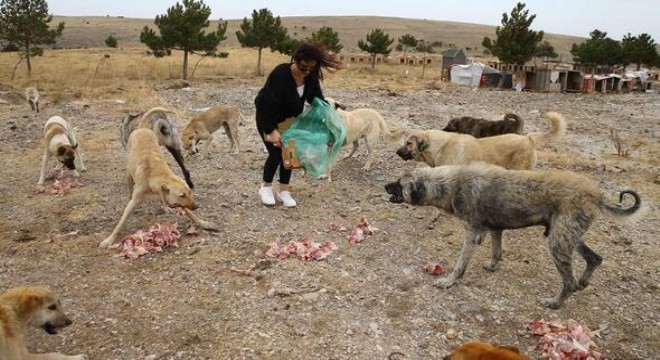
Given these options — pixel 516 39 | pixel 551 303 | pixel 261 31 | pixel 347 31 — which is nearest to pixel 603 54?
pixel 516 39

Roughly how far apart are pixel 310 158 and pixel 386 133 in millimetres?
3265

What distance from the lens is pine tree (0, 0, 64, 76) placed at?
25641 millimetres

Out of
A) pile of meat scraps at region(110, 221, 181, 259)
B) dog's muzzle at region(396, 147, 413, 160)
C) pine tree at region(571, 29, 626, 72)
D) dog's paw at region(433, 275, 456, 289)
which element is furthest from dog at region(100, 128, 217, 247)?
pine tree at region(571, 29, 626, 72)

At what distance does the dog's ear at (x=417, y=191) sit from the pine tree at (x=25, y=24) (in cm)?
2600

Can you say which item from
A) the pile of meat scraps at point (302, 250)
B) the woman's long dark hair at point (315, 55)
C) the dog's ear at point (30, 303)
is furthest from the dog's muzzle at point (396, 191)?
the dog's ear at point (30, 303)

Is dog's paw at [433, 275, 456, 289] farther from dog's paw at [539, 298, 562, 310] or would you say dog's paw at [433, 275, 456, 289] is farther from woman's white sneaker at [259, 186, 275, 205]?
woman's white sneaker at [259, 186, 275, 205]

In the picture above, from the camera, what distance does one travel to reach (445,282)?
16.3 feet

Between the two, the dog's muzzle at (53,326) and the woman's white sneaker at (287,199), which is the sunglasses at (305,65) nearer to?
the woman's white sneaker at (287,199)

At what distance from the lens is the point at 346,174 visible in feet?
29.5

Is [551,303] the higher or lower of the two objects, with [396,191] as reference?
lower

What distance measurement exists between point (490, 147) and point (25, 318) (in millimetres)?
5818

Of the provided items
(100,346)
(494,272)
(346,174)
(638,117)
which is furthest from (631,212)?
(638,117)

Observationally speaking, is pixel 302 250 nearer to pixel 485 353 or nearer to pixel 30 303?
pixel 30 303

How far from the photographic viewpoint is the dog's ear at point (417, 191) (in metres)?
5.21
